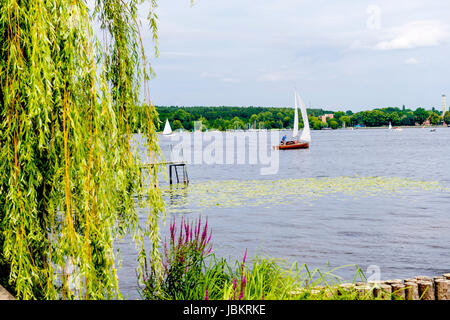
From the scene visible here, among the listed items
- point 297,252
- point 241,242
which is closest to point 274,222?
point 241,242

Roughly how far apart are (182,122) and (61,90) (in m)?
188

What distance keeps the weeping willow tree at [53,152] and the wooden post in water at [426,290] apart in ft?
14.7

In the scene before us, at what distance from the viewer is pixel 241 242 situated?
18266mm

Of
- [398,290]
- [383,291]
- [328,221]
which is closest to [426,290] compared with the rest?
[398,290]

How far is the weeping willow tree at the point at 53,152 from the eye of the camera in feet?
18.3

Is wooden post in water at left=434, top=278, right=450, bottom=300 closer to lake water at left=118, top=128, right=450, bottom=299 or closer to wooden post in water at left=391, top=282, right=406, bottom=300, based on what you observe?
wooden post in water at left=391, top=282, right=406, bottom=300

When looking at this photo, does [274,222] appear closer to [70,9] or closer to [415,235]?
[415,235]

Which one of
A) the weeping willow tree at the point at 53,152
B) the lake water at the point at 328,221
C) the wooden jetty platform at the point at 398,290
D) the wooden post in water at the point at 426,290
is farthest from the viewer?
the lake water at the point at 328,221

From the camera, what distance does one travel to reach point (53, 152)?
227 inches

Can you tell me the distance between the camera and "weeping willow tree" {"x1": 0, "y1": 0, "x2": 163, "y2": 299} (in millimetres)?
5586

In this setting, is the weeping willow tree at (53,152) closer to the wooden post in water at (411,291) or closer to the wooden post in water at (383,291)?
the wooden post in water at (383,291)

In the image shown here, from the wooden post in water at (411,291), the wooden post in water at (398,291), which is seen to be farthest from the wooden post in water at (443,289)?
the wooden post in water at (398,291)

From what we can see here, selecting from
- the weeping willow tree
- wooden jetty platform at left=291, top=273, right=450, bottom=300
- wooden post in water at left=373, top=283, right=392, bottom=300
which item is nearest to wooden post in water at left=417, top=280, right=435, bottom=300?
wooden jetty platform at left=291, top=273, right=450, bottom=300
